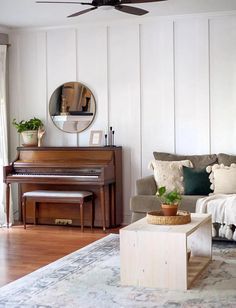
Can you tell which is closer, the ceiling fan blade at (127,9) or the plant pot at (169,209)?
the plant pot at (169,209)

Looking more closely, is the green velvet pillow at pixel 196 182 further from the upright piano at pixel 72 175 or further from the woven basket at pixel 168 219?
the woven basket at pixel 168 219

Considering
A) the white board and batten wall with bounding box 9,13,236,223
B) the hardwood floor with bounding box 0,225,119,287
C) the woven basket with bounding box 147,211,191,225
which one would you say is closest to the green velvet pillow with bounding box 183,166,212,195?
the white board and batten wall with bounding box 9,13,236,223

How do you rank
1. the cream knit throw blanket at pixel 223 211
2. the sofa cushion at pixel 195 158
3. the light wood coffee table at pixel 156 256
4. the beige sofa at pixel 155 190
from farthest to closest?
the sofa cushion at pixel 195 158
the beige sofa at pixel 155 190
the cream knit throw blanket at pixel 223 211
the light wood coffee table at pixel 156 256

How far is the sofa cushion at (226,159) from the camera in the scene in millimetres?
6246

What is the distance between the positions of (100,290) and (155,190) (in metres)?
2.41

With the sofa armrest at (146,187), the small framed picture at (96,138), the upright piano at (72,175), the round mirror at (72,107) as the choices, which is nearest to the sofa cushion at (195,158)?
the sofa armrest at (146,187)

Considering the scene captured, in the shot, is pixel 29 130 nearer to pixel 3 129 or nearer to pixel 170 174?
pixel 3 129

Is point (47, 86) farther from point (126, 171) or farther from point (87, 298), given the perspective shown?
point (87, 298)

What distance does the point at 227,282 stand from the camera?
13.7 feet

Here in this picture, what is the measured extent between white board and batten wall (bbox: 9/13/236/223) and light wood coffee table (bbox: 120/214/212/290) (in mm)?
2664

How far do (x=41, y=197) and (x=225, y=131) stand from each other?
2.38 metres

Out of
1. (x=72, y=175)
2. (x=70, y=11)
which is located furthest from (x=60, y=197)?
(x=70, y=11)

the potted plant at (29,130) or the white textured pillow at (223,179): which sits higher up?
the potted plant at (29,130)

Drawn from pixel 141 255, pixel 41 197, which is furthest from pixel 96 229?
pixel 141 255
